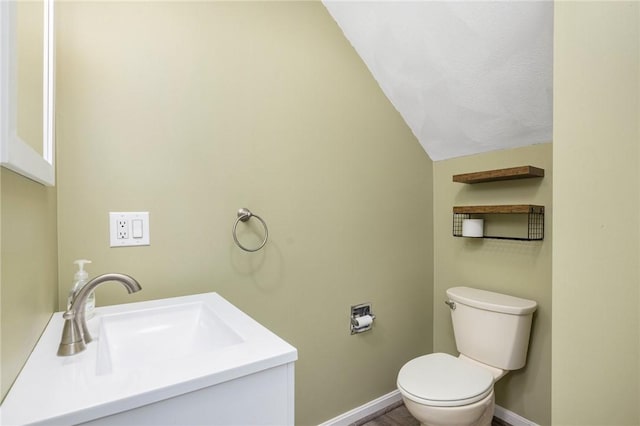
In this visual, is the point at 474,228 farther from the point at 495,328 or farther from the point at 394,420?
the point at 394,420

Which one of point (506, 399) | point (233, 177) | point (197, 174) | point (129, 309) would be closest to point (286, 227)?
point (233, 177)

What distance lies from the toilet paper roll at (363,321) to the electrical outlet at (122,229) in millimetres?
1204

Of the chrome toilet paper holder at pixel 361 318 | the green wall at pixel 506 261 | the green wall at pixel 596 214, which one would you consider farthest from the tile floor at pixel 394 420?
the green wall at pixel 596 214

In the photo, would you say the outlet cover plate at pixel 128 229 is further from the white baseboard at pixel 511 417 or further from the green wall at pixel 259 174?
the white baseboard at pixel 511 417

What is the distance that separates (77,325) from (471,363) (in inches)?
68.1

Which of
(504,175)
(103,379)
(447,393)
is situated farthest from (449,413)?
(103,379)

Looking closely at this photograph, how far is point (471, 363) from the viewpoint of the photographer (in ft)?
5.50

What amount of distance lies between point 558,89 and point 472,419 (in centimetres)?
129

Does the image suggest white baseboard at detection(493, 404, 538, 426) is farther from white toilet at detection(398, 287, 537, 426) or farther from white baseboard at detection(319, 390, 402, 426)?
white baseboard at detection(319, 390, 402, 426)

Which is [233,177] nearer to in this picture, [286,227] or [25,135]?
[286,227]

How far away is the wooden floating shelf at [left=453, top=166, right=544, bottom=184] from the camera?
60.8 inches

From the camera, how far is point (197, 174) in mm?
1302

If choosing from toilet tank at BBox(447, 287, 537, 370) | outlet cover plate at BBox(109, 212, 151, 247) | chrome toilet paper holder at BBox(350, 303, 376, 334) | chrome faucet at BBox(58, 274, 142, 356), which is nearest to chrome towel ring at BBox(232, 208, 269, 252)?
outlet cover plate at BBox(109, 212, 151, 247)

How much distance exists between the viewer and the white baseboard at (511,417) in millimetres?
1689
